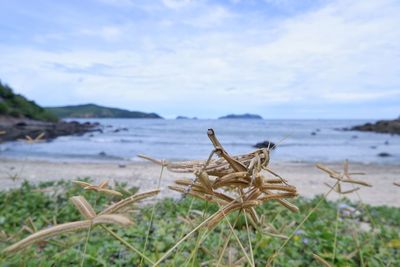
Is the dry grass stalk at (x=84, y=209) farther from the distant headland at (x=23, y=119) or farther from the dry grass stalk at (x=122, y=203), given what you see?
the distant headland at (x=23, y=119)

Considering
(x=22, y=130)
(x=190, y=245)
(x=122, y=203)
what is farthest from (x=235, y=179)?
(x=22, y=130)

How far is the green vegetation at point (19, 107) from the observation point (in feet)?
109

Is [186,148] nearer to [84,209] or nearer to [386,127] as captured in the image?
[84,209]

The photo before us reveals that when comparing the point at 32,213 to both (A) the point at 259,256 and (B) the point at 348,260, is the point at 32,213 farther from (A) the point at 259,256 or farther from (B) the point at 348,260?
(B) the point at 348,260

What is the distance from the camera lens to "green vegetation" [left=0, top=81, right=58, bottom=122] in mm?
33375

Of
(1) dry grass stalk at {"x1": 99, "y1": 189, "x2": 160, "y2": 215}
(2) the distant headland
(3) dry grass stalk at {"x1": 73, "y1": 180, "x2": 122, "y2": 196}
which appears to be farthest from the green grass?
(2) the distant headland

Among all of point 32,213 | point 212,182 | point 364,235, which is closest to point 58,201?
point 32,213

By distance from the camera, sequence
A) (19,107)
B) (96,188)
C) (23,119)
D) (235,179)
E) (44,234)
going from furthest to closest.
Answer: (19,107) < (23,119) < (96,188) < (235,179) < (44,234)

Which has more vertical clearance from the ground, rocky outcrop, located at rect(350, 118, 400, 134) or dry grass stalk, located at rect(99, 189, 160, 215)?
dry grass stalk, located at rect(99, 189, 160, 215)

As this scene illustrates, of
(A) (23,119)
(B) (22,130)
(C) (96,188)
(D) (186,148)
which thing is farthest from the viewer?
(A) (23,119)

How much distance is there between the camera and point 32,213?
12.3 feet

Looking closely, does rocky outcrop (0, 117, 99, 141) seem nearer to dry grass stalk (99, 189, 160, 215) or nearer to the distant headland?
the distant headland

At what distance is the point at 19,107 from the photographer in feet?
119

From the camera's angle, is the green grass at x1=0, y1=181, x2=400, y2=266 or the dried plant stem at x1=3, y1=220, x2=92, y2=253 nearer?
the dried plant stem at x1=3, y1=220, x2=92, y2=253
